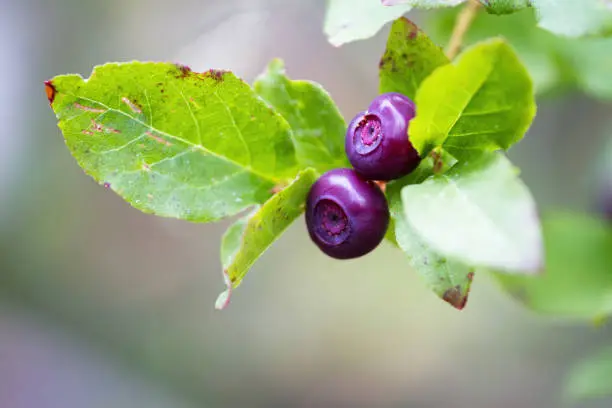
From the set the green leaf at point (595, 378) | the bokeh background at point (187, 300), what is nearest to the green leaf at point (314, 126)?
the green leaf at point (595, 378)

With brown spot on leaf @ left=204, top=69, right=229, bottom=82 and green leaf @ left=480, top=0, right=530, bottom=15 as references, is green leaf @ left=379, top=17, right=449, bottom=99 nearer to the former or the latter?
green leaf @ left=480, top=0, right=530, bottom=15

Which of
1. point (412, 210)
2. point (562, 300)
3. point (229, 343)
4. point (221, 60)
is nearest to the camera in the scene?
point (412, 210)

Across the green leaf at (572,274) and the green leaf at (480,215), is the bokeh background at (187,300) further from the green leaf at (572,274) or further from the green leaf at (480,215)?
the green leaf at (480,215)

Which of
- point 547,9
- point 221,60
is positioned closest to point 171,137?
point 547,9

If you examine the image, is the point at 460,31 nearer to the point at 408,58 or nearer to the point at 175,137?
the point at 408,58

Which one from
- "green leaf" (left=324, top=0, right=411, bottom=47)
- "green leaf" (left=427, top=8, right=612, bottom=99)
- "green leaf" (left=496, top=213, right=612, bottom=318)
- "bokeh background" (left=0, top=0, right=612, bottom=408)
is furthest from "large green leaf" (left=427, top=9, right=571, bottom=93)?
"bokeh background" (left=0, top=0, right=612, bottom=408)

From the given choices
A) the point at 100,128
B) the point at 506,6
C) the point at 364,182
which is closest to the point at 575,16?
the point at 506,6

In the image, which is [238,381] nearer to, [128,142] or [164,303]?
[164,303]
